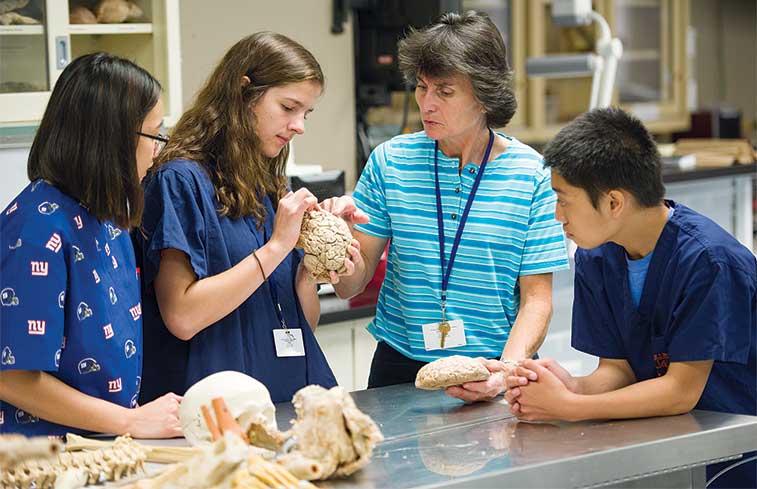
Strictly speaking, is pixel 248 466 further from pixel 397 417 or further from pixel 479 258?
pixel 479 258

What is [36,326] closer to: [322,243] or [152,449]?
[152,449]

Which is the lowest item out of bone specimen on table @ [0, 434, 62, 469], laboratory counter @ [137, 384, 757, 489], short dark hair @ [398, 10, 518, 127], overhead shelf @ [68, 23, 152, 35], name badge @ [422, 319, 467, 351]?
laboratory counter @ [137, 384, 757, 489]

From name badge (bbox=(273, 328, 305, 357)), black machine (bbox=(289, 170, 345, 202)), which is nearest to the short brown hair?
name badge (bbox=(273, 328, 305, 357))

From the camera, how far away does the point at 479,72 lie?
6.63 ft

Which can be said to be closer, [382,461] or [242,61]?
[382,461]

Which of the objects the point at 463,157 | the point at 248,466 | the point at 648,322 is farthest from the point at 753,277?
the point at 248,466

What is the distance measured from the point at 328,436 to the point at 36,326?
47cm

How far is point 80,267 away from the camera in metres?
1.56

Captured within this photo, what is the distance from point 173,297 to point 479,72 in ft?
2.44

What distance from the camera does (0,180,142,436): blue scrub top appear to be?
149cm

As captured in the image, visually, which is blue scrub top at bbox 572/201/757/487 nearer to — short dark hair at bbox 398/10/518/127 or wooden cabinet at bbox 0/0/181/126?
short dark hair at bbox 398/10/518/127

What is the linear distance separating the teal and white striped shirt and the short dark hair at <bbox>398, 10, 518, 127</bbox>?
116 millimetres

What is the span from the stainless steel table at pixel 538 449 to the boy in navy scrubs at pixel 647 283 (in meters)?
0.05

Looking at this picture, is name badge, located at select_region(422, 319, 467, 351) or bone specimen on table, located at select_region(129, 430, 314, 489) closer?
bone specimen on table, located at select_region(129, 430, 314, 489)
